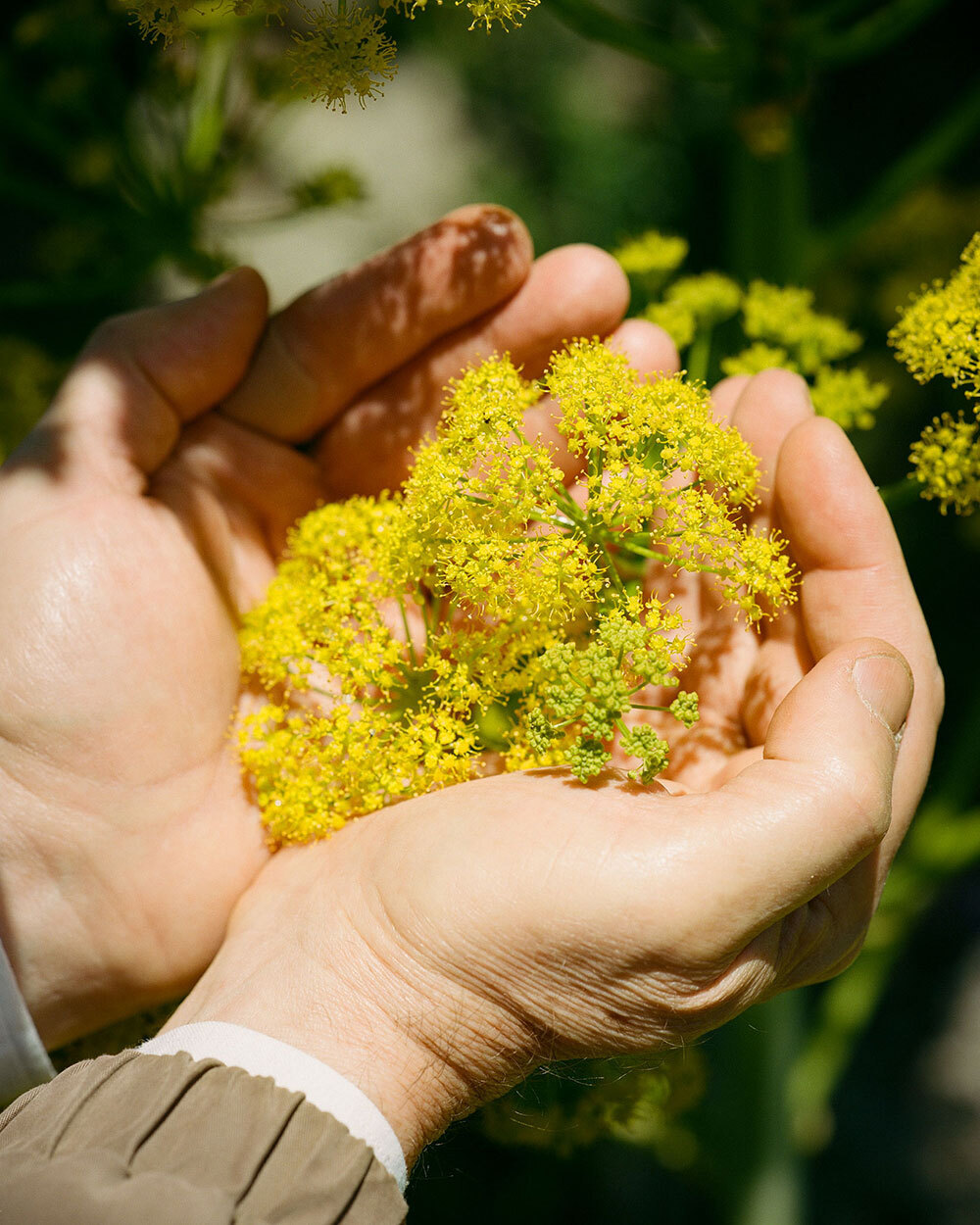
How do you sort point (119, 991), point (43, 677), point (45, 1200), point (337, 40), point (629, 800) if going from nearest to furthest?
1. point (45, 1200)
2. point (629, 800)
3. point (337, 40)
4. point (43, 677)
5. point (119, 991)

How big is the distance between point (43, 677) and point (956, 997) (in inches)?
168

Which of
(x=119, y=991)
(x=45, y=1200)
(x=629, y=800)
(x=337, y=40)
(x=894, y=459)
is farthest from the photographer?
(x=894, y=459)

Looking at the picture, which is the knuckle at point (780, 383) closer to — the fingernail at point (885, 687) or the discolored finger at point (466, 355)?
the discolored finger at point (466, 355)

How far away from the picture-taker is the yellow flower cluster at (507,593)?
5.68 feet

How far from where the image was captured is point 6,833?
204cm

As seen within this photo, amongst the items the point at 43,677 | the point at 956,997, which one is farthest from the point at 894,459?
the point at 43,677

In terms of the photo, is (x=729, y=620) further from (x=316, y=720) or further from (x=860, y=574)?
(x=316, y=720)

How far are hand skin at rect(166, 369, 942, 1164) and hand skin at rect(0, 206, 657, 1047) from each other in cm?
33

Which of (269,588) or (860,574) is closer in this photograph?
(860,574)

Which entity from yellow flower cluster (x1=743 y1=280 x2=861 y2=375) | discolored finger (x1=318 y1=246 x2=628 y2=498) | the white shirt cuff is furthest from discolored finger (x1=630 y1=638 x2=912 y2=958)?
discolored finger (x1=318 y1=246 x2=628 y2=498)

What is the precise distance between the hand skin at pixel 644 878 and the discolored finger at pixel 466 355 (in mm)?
492

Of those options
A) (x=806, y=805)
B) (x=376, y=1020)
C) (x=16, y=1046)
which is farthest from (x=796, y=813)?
(x=16, y=1046)

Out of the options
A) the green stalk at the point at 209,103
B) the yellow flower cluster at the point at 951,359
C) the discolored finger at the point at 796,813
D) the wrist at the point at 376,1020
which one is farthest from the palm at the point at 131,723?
the yellow flower cluster at the point at 951,359

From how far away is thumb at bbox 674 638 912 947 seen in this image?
1.44 metres
